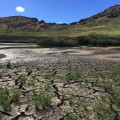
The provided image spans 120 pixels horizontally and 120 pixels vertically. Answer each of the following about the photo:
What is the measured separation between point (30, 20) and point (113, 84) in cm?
17161

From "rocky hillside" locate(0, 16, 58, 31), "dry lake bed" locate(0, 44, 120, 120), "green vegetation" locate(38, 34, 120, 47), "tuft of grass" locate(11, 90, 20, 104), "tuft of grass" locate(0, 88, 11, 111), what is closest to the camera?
"dry lake bed" locate(0, 44, 120, 120)

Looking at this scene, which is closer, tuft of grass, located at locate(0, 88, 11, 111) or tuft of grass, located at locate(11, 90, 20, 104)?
tuft of grass, located at locate(0, 88, 11, 111)

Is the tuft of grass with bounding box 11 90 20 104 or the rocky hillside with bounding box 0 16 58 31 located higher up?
the rocky hillside with bounding box 0 16 58 31

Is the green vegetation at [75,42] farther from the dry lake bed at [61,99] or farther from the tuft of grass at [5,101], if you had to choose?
the tuft of grass at [5,101]

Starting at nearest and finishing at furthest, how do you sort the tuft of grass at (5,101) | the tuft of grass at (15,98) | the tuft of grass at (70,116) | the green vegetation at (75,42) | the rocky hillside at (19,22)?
the tuft of grass at (70,116) < the tuft of grass at (5,101) < the tuft of grass at (15,98) < the green vegetation at (75,42) < the rocky hillside at (19,22)

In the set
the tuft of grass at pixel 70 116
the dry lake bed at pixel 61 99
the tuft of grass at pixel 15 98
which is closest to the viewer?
the tuft of grass at pixel 70 116

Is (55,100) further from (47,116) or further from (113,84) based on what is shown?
(113,84)

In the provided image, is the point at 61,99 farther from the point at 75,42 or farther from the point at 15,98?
the point at 75,42

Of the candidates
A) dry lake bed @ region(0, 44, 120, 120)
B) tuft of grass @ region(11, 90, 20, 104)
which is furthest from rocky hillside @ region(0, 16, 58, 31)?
tuft of grass @ region(11, 90, 20, 104)

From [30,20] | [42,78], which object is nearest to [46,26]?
[30,20]

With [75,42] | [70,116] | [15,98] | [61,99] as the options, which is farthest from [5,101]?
[75,42]

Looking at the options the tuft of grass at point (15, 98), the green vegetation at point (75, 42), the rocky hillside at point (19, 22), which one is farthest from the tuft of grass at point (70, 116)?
the rocky hillside at point (19, 22)

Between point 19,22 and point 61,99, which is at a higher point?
point 19,22

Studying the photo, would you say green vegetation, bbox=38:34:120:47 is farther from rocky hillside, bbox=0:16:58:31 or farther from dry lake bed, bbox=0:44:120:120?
rocky hillside, bbox=0:16:58:31
